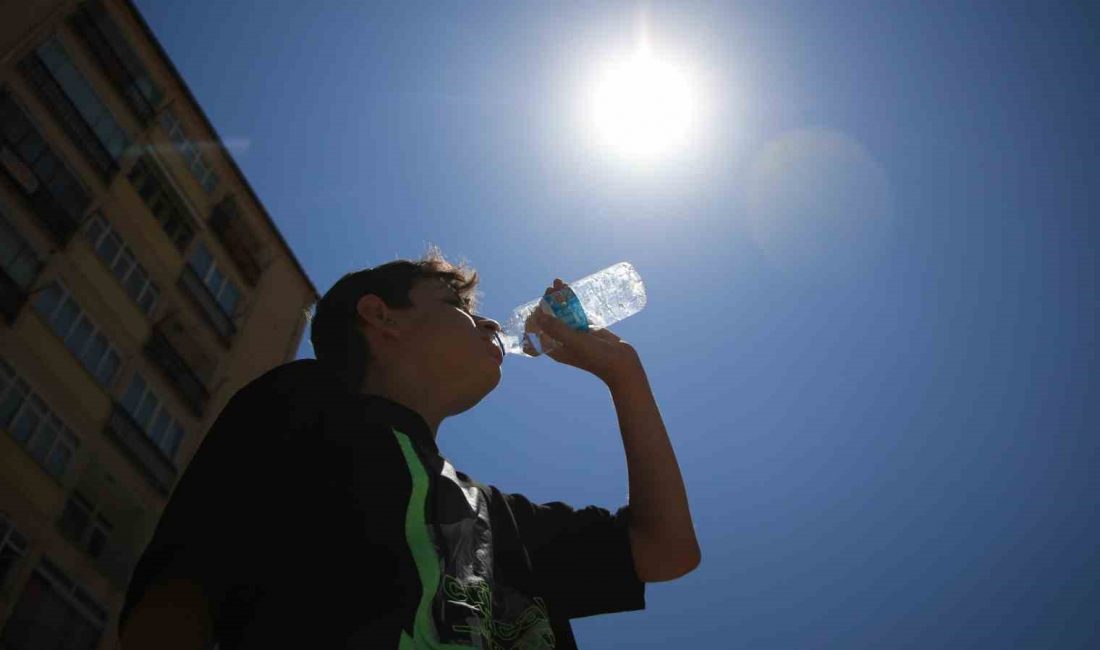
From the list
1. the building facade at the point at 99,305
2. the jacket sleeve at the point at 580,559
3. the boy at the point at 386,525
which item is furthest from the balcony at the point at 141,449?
the jacket sleeve at the point at 580,559

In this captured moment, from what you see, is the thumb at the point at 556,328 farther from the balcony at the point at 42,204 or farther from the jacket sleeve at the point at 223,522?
the balcony at the point at 42,204

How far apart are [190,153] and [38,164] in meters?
5.42

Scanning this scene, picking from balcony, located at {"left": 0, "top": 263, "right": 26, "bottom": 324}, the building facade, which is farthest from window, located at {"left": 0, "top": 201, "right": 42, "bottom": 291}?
balcony, located at {"left": 0, "top": 263, "right": 26, "bottom": 324}

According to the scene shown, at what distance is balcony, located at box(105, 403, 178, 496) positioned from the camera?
16.4 m

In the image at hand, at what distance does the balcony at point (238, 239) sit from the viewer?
21.3m

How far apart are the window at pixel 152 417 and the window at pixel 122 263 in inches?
70.8

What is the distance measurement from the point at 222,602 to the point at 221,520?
18cm

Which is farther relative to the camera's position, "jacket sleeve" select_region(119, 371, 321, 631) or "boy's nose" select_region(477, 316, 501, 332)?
"boy's nose" select_region(477, 316, 501, 332)

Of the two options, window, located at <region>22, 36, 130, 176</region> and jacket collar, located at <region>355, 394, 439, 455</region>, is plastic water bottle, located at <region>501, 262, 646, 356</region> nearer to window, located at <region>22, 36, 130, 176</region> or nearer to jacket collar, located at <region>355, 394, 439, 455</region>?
jacket collar, located at <region>355, 394, 439, 455</region>

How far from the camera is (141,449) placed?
1692cm

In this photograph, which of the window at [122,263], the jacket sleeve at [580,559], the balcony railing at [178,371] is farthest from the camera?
the balcony railing at [178,371]

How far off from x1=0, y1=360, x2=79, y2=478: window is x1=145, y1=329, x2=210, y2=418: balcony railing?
10.0ft

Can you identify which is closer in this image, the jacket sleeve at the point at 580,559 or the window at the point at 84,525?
the jacket sleeve at the point at 580,559

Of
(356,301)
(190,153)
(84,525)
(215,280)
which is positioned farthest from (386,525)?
(190,153)
